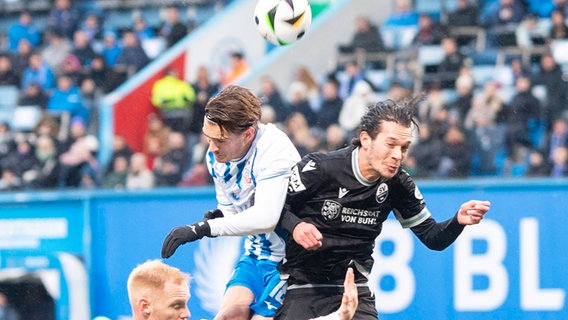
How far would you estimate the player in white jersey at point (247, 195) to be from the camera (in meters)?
5.41

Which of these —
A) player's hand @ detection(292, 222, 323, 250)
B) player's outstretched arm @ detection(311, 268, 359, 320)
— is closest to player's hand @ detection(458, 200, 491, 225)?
player's hand @ detection(292, 222, 323, 250)

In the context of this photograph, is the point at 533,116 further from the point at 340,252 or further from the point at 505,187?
the point at 340,252

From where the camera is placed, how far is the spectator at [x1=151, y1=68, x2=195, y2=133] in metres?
14.5

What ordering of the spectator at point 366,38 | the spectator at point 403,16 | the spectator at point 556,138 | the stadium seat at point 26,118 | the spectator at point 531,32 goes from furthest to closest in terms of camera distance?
the stadium seat at point 26,118
the spectator at point 403,16
the spectator at point 366,38
the spectator at point 531,32
the spectator at point 556,138

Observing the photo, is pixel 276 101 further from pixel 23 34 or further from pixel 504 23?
pixel 23 34

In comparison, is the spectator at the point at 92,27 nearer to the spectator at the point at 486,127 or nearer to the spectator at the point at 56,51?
the spectator at the point at 56,51

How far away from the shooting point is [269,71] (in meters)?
15.7

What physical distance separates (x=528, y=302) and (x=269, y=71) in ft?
24.6

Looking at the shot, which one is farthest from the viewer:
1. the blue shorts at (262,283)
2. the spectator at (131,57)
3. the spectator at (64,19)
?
the spectator at (64,19)

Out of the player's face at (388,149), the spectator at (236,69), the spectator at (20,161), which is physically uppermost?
the spectator at (236,69)

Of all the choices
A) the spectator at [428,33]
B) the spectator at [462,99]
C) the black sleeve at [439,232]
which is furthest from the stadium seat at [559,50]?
the black sleeve at [439,232]

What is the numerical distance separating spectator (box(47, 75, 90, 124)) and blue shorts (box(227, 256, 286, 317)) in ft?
33.6

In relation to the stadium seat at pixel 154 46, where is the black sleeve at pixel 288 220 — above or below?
below

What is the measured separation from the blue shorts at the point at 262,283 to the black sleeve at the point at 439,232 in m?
0.80
